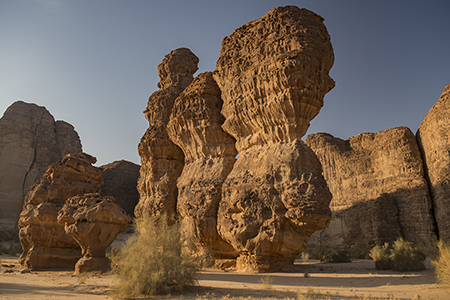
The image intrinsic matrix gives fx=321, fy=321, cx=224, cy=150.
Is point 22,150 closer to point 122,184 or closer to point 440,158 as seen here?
point 122,184

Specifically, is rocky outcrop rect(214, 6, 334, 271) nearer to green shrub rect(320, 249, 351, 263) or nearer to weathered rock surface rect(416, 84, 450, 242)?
green shrub rect(320, 249, 351, 263)

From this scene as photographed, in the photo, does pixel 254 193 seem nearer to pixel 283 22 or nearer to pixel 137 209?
pixel 283 22

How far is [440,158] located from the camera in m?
20.5

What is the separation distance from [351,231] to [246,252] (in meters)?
15.4

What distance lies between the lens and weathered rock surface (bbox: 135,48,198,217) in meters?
20.3

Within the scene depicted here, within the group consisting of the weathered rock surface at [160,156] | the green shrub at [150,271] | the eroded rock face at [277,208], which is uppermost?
the weathered rock surface at [160,156]

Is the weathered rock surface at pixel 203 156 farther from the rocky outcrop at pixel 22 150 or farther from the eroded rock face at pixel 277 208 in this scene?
the rocky outcrop at pixel 22 150

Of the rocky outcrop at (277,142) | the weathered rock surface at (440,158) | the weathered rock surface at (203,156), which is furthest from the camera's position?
the weathered rock surface at (440,158)

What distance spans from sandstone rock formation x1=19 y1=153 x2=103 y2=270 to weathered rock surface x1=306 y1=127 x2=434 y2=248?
19.4 metres

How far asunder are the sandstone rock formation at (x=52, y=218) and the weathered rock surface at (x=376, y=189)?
63.6 feet

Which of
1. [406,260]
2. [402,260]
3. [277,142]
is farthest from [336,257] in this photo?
[277,142]

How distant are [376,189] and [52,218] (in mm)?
22298

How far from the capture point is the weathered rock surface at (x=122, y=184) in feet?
120

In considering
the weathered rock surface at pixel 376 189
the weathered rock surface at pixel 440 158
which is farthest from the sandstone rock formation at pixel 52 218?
the weathered rock surface at pixel 440 158
